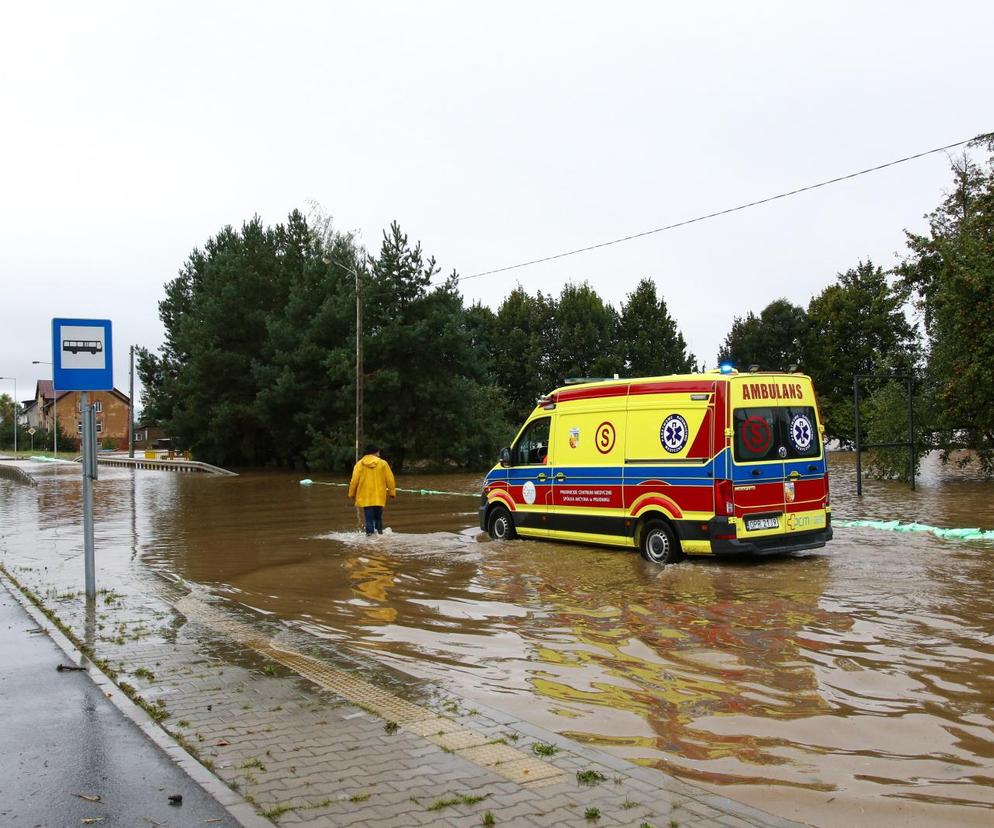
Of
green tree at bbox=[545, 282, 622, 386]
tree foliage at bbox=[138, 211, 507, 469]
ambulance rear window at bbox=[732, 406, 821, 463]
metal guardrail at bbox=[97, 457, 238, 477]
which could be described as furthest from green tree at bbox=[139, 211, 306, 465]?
ambulance rear window at bbox=[732, 406, 821, 463]

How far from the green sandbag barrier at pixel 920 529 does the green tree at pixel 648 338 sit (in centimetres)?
5659

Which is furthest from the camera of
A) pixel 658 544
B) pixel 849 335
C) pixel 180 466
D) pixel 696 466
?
pixel 849 335

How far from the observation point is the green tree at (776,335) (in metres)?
73.2

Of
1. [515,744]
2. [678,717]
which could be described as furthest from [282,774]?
[678,717]

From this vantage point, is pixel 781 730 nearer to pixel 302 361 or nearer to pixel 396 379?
pixel 396 379

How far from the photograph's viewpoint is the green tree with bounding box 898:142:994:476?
2366cm

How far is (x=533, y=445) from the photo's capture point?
49.4 ft

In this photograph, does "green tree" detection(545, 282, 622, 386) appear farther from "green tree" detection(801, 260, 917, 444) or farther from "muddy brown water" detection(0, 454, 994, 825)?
"muddy brown water" detection(0, 454, 994, 825)

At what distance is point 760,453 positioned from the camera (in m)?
12.0

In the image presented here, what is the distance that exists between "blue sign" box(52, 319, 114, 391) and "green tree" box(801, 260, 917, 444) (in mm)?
54824

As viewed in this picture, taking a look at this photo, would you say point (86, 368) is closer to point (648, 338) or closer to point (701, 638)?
point (701, 638)

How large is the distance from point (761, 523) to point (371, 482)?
270 inches

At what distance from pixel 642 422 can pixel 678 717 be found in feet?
23.9

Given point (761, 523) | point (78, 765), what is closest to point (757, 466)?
point (761, 523)
